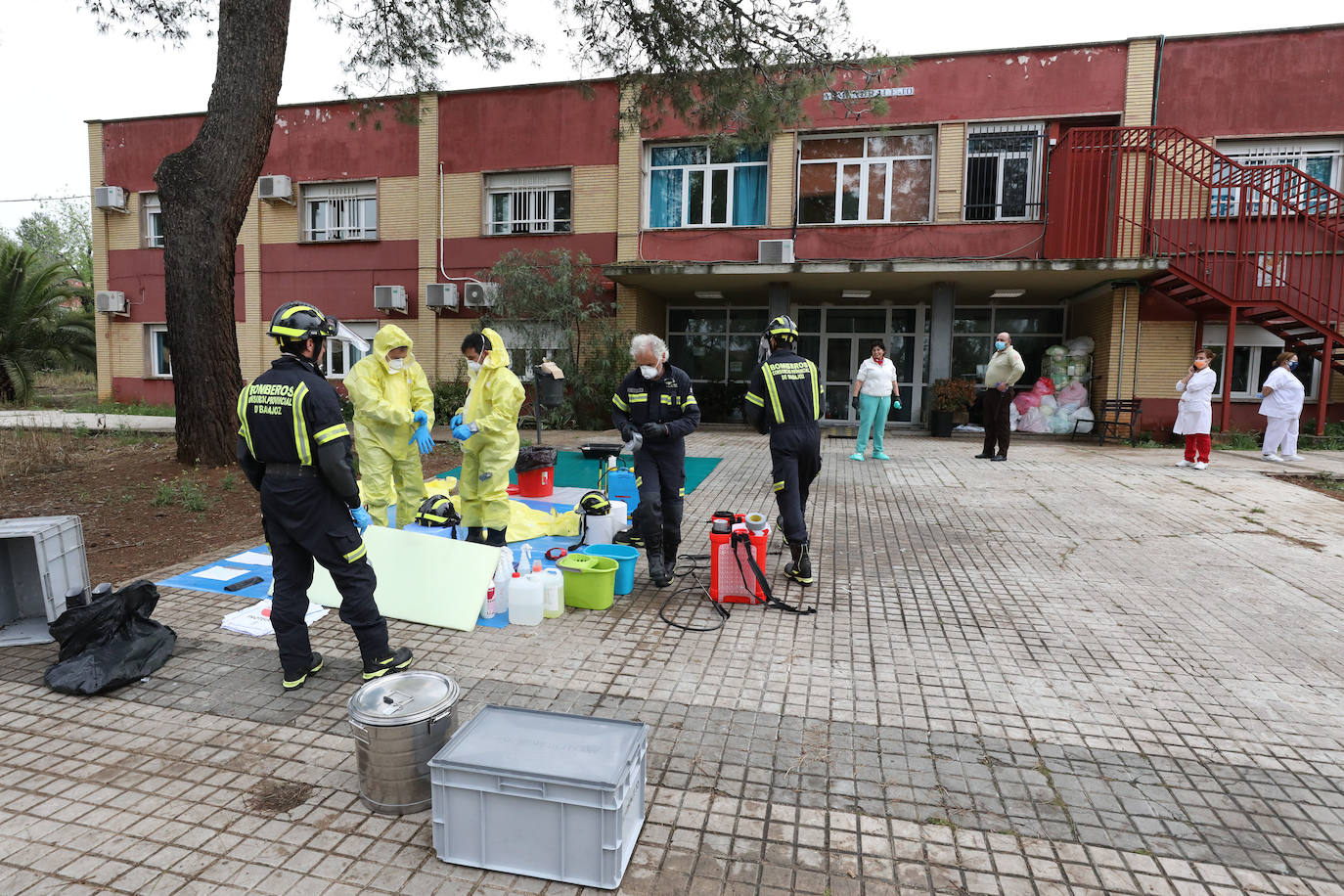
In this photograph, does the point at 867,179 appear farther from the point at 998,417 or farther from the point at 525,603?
the point at 525,603

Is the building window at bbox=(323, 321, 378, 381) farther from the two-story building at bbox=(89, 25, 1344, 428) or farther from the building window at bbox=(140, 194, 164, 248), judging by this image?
the building window at bbox=(140, 194, 164, 248)

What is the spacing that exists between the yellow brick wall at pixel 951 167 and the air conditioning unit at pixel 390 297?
13080 mm

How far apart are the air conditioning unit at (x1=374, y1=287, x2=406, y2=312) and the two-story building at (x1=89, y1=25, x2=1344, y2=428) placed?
0.21 feet

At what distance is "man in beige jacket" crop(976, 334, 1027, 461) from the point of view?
468 inches

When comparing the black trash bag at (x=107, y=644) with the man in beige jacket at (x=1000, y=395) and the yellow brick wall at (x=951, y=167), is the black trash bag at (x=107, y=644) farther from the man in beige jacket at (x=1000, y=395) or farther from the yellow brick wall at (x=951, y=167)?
the yellow brick wall at (x=951, y=167)

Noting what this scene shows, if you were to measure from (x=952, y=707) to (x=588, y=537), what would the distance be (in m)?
3.49

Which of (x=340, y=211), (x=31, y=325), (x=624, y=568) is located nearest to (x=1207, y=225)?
(x=624, y=568)

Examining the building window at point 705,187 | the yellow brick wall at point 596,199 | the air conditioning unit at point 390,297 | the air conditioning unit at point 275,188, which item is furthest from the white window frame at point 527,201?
the air conditioning unit at point 275,188

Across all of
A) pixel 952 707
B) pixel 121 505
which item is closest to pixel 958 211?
pixel 952 707

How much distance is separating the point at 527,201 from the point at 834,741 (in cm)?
1747

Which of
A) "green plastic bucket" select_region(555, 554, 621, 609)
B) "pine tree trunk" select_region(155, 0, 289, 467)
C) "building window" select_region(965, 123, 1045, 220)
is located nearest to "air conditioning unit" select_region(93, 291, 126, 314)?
"pine tree trunk" select_region(155, 0, 289, 467)

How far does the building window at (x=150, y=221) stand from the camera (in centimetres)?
2112

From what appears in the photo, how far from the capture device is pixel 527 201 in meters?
18.5

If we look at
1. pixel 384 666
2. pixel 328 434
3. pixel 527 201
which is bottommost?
pixel 384 666
